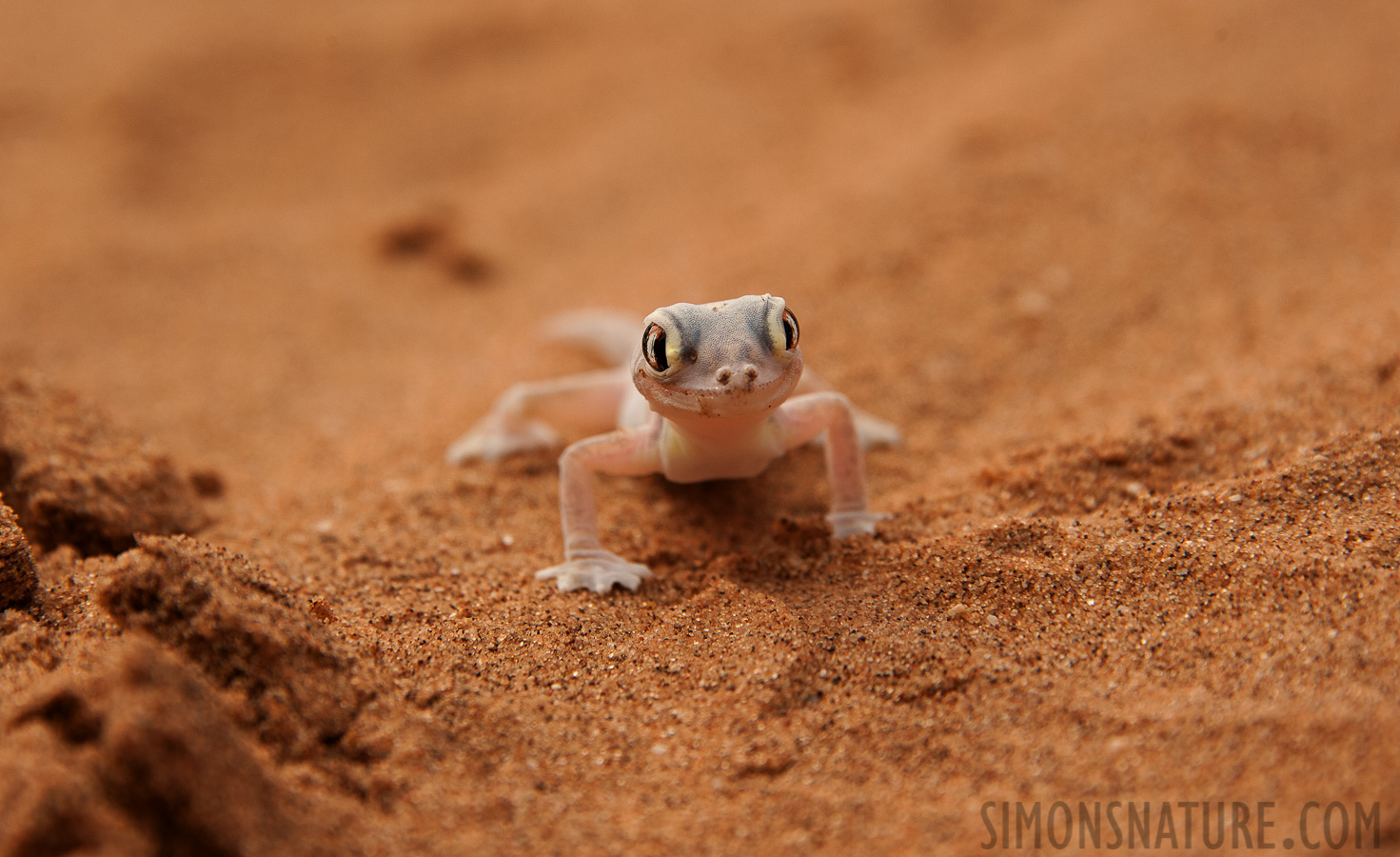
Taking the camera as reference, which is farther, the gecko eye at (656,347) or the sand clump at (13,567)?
the gecko eye at (656,347)

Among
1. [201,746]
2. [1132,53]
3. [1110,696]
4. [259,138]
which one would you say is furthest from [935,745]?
[259,138]

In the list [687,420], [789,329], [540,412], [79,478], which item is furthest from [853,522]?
[79,478]

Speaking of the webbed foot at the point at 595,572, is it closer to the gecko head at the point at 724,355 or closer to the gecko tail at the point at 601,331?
the gecko head at the point at 724,355

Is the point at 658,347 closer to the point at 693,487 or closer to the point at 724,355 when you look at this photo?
the point at 724,355

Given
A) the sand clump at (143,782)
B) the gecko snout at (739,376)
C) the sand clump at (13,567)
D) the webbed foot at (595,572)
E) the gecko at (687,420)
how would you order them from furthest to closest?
the webbed foot at (595,572)
the gecko at (687,420)
the gecko snout at (739,376)
the sand clump at (13,567)
the sand clump at (143,782)

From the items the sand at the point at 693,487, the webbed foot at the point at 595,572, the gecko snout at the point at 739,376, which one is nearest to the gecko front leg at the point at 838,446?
the sand at the point at 693,487

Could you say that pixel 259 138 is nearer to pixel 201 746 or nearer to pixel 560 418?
pixel 560 418
